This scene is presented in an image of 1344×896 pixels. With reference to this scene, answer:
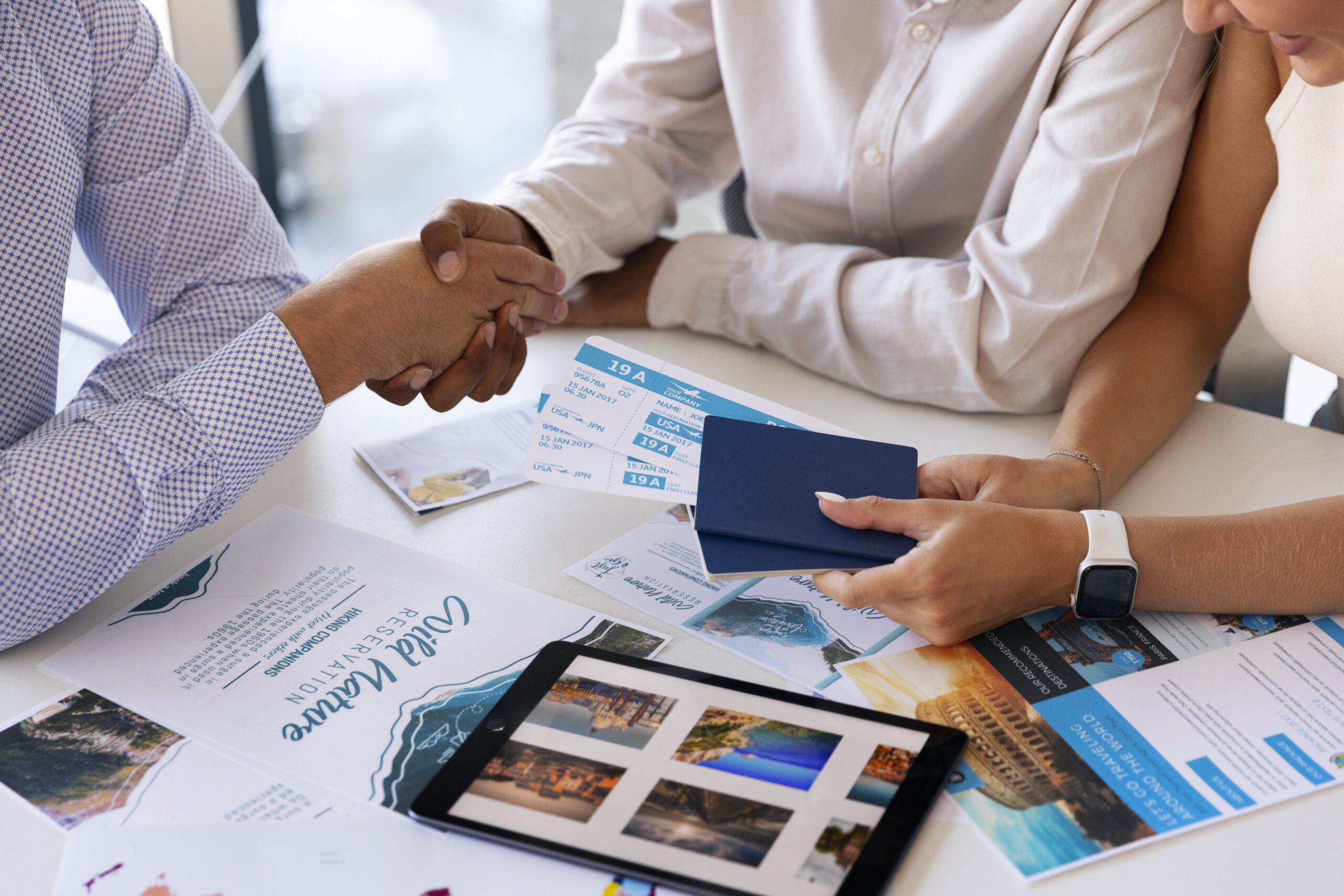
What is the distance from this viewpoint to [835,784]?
1.99 feet

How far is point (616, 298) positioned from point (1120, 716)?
719mm

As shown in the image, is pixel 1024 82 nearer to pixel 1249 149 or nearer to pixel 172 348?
pixel 1249 149

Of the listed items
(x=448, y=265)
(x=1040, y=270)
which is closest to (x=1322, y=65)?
(x=1040, y=270)

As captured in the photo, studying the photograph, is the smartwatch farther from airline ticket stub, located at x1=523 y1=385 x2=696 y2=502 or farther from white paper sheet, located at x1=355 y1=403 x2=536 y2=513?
white paper sheet, located at x1=355 y1=403 x2=536 y2=513

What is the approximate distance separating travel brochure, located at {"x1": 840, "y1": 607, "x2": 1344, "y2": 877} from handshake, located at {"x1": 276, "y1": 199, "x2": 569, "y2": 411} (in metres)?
0.50

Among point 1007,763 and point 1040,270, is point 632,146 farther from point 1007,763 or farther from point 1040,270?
point 1007,763

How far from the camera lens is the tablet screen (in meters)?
0.57

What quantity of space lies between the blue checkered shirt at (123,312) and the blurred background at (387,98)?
981 mm

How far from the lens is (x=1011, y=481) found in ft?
2.76

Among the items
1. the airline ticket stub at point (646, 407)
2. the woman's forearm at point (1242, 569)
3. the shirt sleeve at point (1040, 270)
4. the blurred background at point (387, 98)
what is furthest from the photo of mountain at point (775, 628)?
the blurred background at point (387, 98)

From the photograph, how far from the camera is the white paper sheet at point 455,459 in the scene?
36.1 inches

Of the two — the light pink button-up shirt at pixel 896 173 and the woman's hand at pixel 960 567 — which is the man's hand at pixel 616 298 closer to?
the light pink button-up shirt at pixel 896 173

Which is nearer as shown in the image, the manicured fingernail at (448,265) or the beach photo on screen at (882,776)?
the beach photo on screen at (882,776)

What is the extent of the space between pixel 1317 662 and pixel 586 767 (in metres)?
0.51
